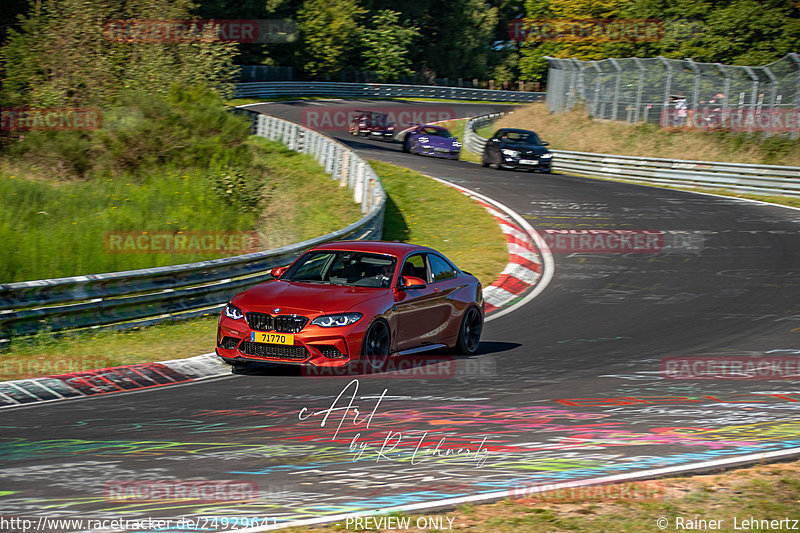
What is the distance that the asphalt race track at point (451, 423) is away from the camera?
5980 mm

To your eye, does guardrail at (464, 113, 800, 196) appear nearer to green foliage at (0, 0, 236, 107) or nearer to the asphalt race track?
green foliage at (0, 0, 236, 107)

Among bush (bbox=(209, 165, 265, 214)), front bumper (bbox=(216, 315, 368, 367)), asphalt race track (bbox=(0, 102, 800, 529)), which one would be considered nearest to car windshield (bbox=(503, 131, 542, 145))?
bush (bbox=(209, 165, 265, 214))

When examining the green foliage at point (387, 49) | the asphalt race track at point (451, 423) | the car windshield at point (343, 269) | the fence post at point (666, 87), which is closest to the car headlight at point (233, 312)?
the asphalt race track at point (451, 423)

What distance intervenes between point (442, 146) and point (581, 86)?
9769 millimetres

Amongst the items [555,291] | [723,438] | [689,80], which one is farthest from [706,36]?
[723,438]

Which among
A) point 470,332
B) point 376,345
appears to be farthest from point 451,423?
point 470,332

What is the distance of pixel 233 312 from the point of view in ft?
33.0

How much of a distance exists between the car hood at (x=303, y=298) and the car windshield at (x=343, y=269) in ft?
0.68

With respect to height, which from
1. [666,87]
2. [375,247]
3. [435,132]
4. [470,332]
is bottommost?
[470,332]

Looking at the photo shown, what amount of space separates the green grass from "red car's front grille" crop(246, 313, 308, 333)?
5.59 meters

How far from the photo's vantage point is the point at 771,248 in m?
20.5

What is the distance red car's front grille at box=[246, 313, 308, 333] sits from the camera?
Answer: 31.8 ft

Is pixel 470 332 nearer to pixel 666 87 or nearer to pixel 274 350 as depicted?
pixel 274 350

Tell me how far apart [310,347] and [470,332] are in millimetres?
2941
